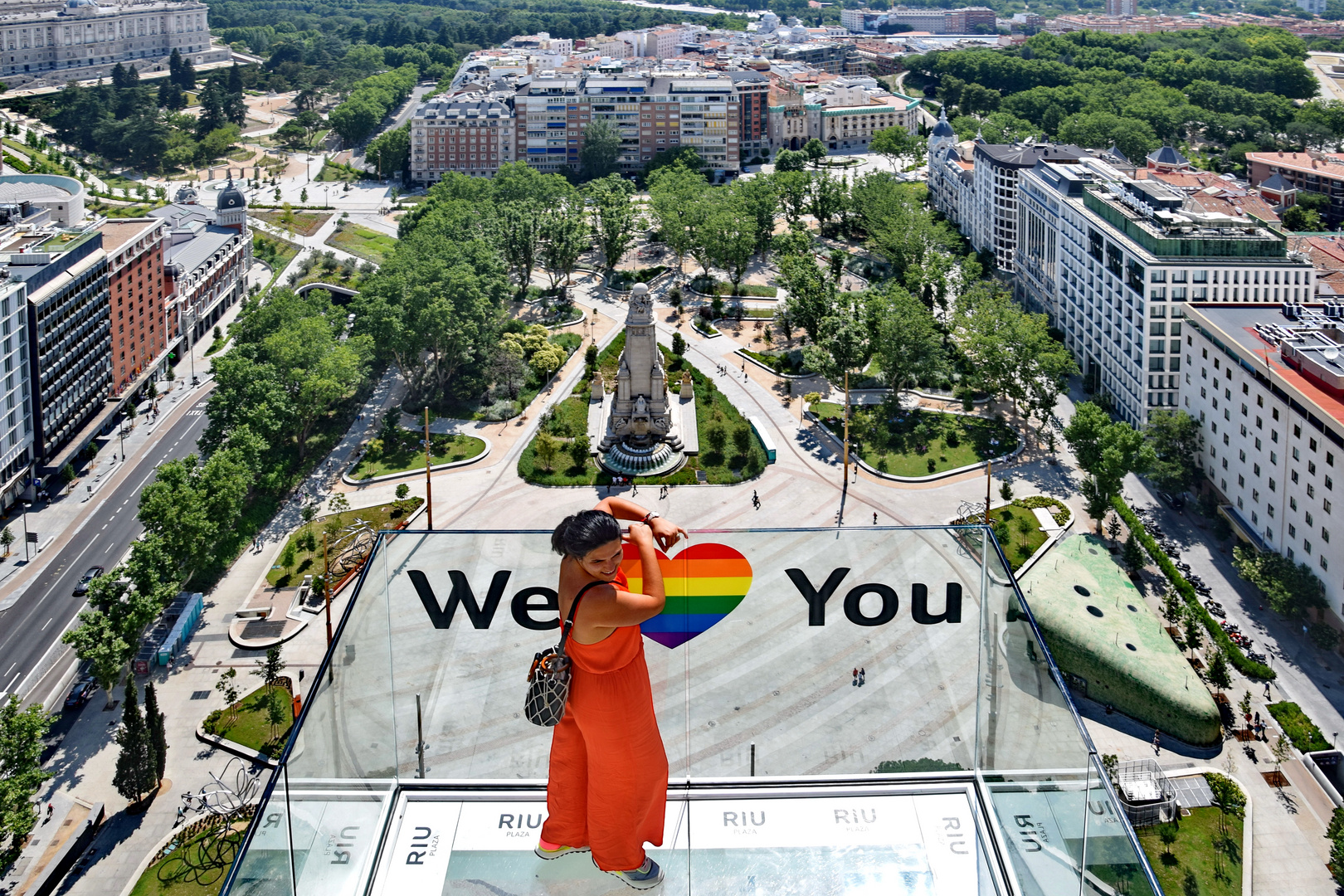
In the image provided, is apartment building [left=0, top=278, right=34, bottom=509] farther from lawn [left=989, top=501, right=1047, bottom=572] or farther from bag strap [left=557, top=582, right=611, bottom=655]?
bag strap [left=557, top=582, right=611, bottom=655]

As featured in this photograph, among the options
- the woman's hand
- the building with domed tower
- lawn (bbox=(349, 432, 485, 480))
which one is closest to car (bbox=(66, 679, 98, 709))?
lawn (bbox=(349, 432, 485, 480))

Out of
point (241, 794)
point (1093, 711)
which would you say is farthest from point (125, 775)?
point (1093, 711)

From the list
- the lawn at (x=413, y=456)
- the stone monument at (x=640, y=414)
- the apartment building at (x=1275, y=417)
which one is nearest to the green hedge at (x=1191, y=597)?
the apartment building at (x=1275, y=417)

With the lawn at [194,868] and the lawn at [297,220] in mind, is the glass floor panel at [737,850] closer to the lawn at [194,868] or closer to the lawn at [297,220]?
the lawn at [194,868]

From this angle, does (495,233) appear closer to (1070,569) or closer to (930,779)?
(1070,569)

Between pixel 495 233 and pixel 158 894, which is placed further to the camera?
pixel 495 233

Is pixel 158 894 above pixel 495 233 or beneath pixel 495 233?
beneath

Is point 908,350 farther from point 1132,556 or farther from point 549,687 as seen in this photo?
point 549,687
